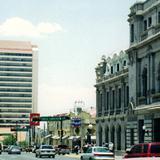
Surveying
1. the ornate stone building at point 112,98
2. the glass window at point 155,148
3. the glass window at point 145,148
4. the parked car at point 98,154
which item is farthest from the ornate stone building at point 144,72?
the glass window at point 155,148

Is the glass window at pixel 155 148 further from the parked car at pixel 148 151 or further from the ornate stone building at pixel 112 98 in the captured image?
the ornate stone building at pixel 112 98

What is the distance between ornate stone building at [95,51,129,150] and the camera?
234ft

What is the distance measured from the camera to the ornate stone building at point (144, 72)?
52.1m

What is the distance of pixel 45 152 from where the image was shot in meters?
66.7

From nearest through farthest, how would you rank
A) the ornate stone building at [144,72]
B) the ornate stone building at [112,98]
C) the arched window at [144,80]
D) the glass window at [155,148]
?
the glass window at [155,148]
the ornate stone building at [144,72]
the arched window at [144,80]
the ornate stone building at [112,98]

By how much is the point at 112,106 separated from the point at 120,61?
607cm

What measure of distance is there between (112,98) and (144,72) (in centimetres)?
2159

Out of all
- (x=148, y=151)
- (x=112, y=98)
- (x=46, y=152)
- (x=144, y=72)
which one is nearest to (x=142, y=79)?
(x=144, y=72)

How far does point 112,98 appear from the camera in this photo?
7731cm

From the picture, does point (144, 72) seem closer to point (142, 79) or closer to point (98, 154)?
point (142, 79)

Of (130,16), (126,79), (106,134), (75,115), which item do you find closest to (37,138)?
(75,115)

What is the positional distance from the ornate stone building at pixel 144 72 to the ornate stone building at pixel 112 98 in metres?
10.8

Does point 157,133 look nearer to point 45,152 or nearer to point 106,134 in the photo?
point 45,152

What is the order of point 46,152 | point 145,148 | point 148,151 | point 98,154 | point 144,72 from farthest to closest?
1. point 46,152
2. point 144,72
3. point 98,154
4. point 145,148
5. point 148,151
